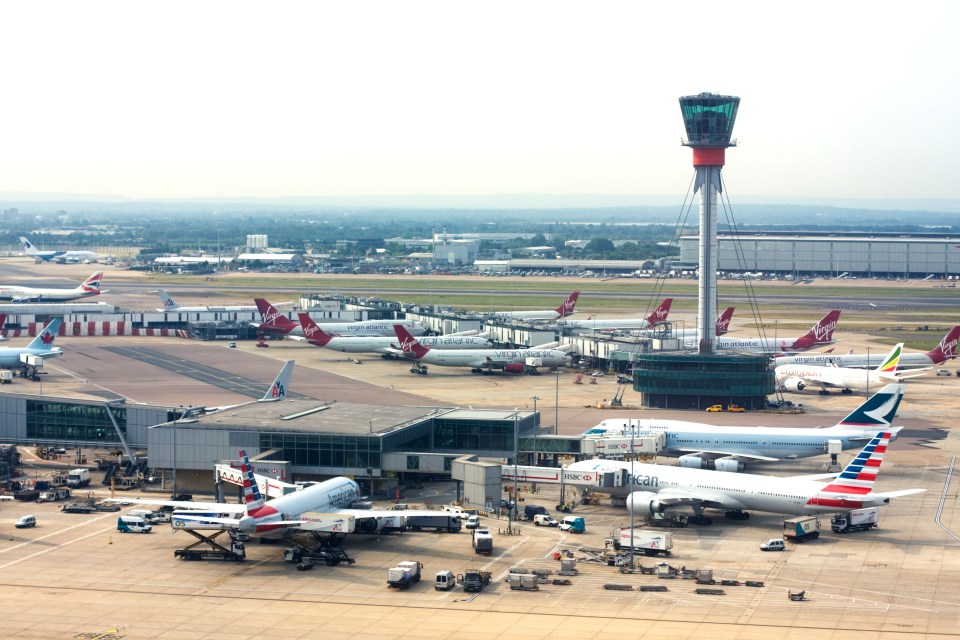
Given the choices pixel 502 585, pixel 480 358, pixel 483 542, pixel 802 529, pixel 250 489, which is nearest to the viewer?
pixel 502 585

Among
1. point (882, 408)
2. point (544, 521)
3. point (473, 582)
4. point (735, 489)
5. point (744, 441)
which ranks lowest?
point (544, 521)

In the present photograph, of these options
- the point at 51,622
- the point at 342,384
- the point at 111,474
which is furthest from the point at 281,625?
the point at 342,384

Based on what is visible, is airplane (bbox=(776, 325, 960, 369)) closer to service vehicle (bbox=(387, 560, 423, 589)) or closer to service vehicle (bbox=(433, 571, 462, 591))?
service vehicle (bbox=(387, 560, 423, 589))

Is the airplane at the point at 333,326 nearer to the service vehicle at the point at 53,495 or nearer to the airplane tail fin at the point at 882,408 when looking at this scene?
the service vehicle at the point at 53,495

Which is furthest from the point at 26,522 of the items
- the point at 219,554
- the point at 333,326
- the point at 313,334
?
the point at 333,326

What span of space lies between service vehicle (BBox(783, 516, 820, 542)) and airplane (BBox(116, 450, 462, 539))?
20.1 m

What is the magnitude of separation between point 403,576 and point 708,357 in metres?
65.5

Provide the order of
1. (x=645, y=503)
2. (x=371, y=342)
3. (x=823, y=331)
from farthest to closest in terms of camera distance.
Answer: (x=371, y=342)
(x=823, y=331)
(x=645, y=503)

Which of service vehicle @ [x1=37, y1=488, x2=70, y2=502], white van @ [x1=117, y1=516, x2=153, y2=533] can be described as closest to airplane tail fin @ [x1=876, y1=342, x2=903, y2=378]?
service vehicle @ [x1=37, y1=488, x2=70, y2=502]

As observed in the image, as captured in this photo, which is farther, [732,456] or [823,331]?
[823,331]

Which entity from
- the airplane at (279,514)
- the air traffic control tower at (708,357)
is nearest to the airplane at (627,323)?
the air traffic control tower at (708,357)

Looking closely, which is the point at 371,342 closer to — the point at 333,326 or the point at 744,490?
the point at 333,326

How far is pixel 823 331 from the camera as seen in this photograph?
15525cm

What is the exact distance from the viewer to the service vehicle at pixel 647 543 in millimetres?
67938
